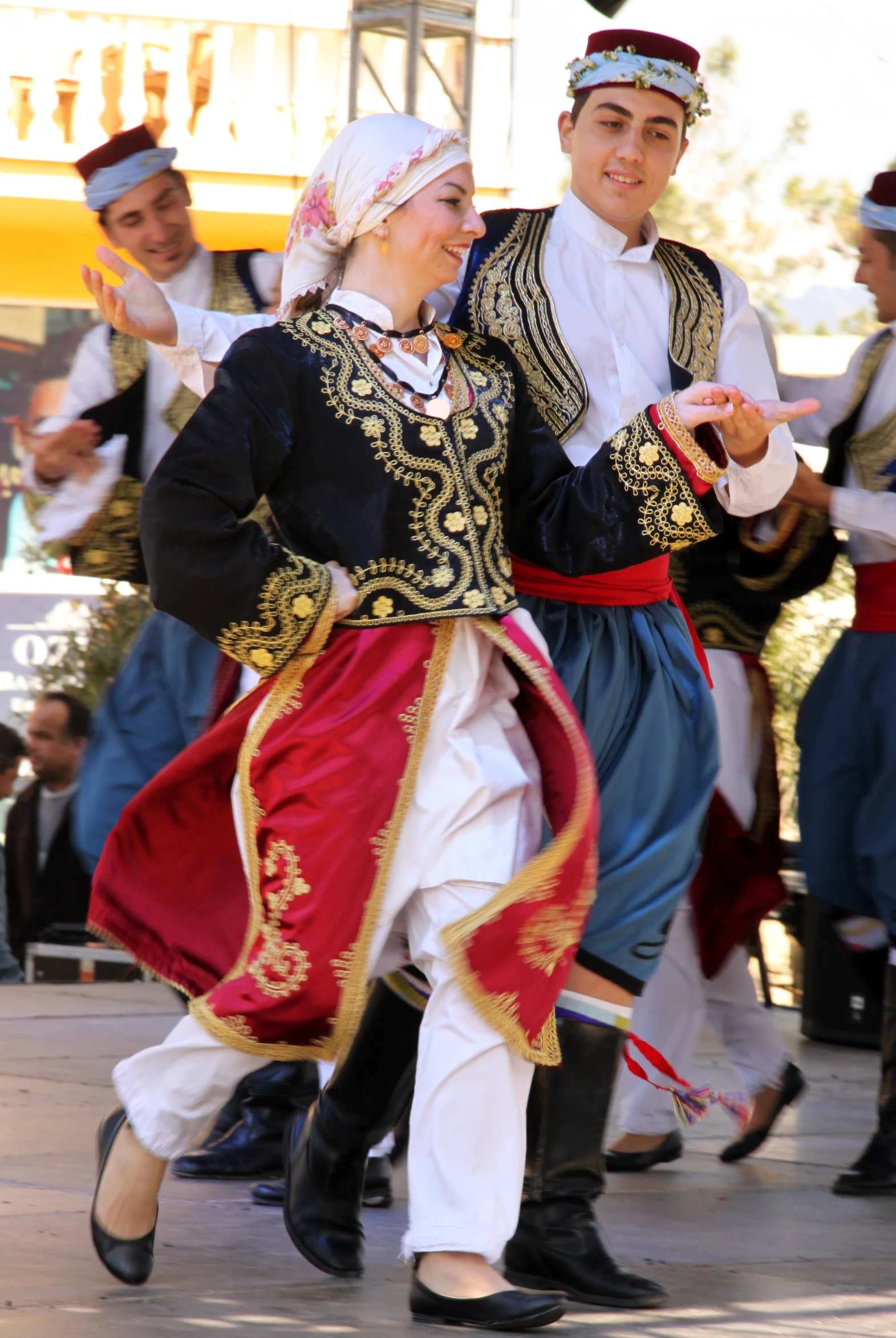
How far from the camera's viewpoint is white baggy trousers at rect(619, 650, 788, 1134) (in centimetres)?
387

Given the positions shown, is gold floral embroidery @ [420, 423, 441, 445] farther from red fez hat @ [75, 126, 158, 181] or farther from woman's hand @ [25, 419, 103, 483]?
red fez hat @ [75, 126, 158, 181]

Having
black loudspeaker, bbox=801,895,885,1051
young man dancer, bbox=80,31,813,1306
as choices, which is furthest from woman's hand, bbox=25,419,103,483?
black loudspeaker, bbox=801,895,885,1051

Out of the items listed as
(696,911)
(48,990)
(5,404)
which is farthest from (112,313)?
(5,404)

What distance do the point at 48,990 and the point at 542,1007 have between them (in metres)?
3.92

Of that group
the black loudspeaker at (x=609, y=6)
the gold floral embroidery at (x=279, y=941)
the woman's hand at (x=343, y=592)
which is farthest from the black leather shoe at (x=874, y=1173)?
the black loudspeaker at (x=609, y=6)

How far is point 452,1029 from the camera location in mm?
2553

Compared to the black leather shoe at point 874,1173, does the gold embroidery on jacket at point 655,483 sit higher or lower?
higher

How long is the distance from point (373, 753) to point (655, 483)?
61 centimetres

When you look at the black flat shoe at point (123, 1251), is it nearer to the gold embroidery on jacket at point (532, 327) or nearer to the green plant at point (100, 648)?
the gold embroidery on jacket at point (532, 327)

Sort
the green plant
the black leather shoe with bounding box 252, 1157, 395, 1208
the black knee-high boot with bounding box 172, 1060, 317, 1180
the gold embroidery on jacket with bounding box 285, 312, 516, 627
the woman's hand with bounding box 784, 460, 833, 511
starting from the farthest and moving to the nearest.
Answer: the green plant → the woman's hand with bounding box 784, 460, 833, 511 → the black knee-high boot with bounding box 172, 1060, 317, 1180 → the black leather shoe with bounding box 252, 1157, 395, 1208 → the gold embroidery on jacket with bounding box 285, 312, 516, 627

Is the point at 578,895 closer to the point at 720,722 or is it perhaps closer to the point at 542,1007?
the point at 542,1007

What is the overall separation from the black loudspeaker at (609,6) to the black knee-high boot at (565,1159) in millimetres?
2950

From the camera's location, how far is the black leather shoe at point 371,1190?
3346 millimetres

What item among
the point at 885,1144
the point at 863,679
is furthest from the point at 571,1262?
the point at 863,679
